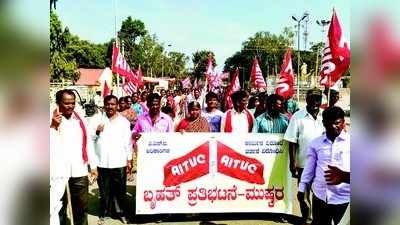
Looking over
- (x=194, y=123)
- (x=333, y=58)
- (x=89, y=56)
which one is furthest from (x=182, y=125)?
Answer: (x=89, y=56)

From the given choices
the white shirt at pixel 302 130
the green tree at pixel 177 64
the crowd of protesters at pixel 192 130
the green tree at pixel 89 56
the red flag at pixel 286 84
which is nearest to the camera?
the crowd of protesters at pixel 192 130

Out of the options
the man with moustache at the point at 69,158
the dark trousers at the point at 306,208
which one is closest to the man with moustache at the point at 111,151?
the man with moustache at the point at 69,158

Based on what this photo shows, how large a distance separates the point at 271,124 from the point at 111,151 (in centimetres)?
167

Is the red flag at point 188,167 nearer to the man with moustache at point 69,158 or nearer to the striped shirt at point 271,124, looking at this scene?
the striped shirt at point 271,124

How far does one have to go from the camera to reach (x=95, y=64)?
36.5 m

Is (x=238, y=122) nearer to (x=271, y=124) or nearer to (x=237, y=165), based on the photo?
(x=271, y=124)

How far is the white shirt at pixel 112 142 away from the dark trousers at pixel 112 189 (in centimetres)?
9

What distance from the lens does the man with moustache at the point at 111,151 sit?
187 inches

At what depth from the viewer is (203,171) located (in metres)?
4.77

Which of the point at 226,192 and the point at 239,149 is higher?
the point at 239,149
